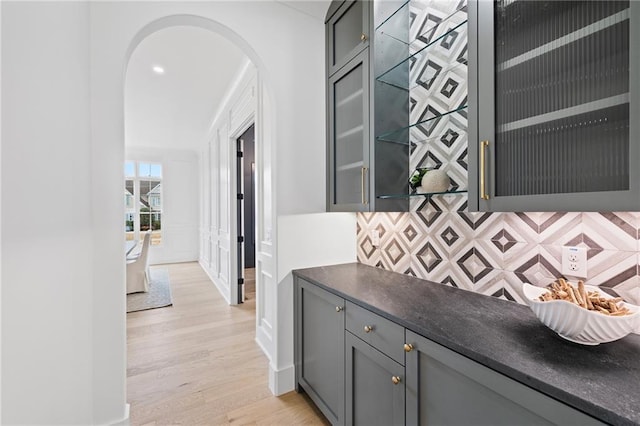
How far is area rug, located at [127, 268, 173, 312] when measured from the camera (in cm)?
394

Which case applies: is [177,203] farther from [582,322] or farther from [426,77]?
[582,322]

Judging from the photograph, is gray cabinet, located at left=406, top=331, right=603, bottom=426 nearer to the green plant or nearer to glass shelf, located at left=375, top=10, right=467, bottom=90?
the green plant

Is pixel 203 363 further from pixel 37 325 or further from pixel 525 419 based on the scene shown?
pixel 525 419

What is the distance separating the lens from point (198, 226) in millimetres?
7539

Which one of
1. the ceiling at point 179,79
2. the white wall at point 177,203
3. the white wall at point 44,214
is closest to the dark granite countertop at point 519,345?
the white wall at point 44,214

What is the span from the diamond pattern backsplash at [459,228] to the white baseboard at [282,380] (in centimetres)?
103

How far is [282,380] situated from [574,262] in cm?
188

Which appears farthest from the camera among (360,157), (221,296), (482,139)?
(221,296)

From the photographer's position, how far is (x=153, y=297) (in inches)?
171

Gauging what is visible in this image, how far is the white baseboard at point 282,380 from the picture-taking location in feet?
6.70

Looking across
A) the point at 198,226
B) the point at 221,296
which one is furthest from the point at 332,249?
the point at 198,226

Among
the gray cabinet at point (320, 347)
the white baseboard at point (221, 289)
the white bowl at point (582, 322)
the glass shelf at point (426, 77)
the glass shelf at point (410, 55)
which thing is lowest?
the white baseboard at point (221, 289)

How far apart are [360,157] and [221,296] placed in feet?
11.6

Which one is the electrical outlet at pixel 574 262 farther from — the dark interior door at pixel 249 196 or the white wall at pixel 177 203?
the white wall at pixel 177 203
